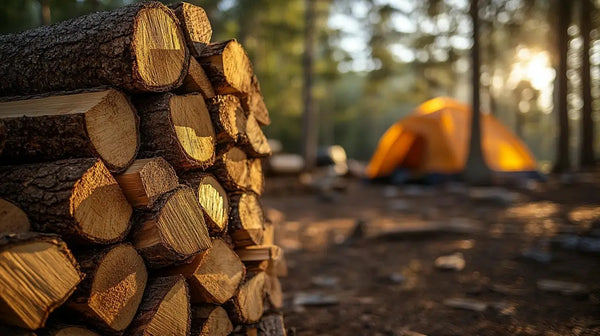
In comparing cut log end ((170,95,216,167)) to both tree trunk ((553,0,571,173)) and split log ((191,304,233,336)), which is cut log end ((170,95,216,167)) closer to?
split log ((191,304,233,336))

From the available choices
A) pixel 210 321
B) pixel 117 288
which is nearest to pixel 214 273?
pixel 210 321

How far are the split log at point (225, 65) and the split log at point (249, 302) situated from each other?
3.59ft

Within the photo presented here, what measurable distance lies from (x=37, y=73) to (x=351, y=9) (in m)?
14.0

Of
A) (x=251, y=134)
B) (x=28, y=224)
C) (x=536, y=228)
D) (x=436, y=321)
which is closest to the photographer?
(x=28, y=224)

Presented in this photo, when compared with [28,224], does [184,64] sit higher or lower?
higher

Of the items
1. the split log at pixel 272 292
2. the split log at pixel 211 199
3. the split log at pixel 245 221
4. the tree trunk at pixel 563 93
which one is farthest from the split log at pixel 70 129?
the tree trunk at pixel 563 93

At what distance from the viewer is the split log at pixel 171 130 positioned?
1.88 metres

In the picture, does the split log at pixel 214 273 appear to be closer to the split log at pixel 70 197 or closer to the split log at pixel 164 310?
the split log at pixel 164 310

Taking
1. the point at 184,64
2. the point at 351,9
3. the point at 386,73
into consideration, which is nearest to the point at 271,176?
the point at 386,73

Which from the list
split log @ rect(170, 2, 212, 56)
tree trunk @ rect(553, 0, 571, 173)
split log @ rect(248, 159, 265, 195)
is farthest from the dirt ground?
tree trunk @ rect(553, 0, 571, 173)

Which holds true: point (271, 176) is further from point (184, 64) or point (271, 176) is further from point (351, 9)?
point (184, 64)

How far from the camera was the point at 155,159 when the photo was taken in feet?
5.89

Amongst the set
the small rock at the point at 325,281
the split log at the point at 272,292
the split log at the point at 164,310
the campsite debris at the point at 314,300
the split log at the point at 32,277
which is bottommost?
the small rock at the point at 325,281

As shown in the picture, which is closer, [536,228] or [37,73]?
[37,73]
